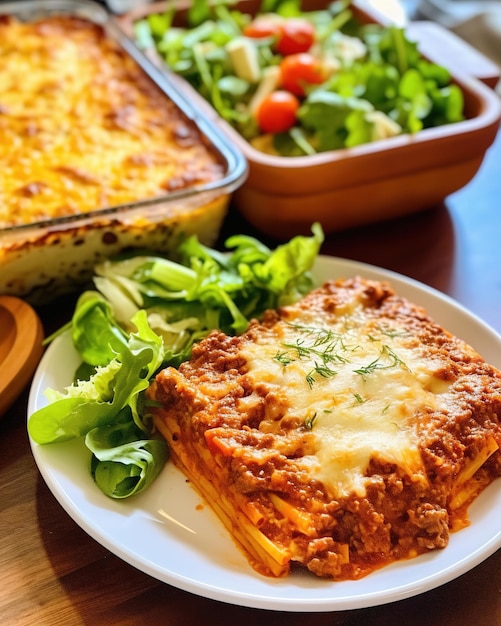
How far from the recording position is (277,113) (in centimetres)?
242

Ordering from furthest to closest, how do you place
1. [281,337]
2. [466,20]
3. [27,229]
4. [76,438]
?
[466,20], [27,229], [281,337], [76,438]

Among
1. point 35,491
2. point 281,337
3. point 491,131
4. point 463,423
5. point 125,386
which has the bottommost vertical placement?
point 35,491

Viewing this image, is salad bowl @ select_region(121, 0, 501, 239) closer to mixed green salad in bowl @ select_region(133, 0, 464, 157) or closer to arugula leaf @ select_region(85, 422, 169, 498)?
mixed green salad in bowl @ select_region(133, 0, 464, 157)

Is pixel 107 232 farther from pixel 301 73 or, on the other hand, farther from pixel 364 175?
pixel 301 73

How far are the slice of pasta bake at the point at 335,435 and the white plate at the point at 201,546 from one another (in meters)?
0.03

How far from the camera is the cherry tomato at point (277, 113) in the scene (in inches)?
95.3

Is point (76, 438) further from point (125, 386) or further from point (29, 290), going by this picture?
point (29, 290)

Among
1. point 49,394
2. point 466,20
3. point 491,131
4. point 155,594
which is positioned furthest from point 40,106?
point 466,20

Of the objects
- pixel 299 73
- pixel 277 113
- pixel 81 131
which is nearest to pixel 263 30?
pixel 299 73

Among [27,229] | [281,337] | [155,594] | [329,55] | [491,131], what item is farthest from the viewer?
[329,55]

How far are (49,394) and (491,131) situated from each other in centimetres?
158

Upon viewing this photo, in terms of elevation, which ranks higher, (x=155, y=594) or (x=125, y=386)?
(x=125, y=386)

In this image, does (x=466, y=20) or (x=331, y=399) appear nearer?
(x=331, y=399)

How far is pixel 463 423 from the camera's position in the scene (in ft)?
4.84
